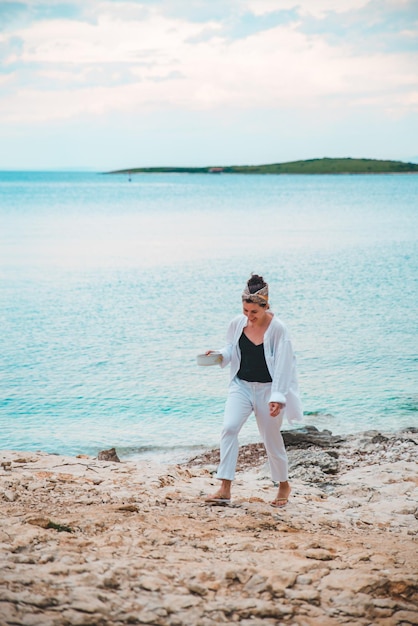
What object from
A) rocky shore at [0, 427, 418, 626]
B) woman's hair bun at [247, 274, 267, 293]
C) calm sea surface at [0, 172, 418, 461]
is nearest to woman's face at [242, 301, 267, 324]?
woman's hair bun at [247, 274, 267, 293]

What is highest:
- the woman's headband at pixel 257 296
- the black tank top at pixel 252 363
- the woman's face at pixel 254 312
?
the woman's headband at pixel 257 296

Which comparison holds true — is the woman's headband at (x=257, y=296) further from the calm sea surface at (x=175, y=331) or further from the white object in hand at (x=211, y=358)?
A: the calm sea surface at (x=175, y=331)

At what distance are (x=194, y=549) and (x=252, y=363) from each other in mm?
1980

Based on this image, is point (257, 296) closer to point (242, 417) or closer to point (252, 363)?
point (252, 363)

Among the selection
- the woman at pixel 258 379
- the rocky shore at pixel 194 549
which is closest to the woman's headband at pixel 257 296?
the woman at pixel 258 379

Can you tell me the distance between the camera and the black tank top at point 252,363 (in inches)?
273

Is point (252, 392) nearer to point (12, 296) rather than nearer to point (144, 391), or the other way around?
point (144, 391)

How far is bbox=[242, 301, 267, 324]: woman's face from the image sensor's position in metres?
6.78

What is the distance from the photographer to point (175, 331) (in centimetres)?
2239

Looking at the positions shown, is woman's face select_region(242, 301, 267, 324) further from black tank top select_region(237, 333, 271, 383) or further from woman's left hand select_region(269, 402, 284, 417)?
woman's left hand select_region(269, 402, 284, 417)

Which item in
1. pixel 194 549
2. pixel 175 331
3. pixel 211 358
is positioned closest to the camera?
pixel 194 549

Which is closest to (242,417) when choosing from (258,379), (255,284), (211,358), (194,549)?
(258,379)

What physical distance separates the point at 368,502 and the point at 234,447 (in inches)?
80.6

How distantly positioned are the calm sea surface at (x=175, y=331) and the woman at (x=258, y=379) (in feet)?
17.8
